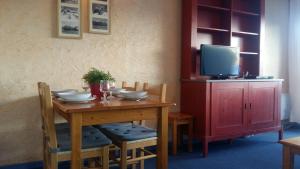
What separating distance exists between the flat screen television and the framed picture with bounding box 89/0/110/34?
125 centimetres

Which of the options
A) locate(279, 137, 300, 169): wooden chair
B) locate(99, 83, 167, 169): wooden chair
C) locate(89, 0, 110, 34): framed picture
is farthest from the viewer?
locate(89, 0, 110, 34): framed picture

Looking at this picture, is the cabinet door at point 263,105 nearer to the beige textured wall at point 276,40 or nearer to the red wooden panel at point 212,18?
the beige textured wall at point 276,40

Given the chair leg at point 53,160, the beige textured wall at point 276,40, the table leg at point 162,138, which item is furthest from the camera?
the beige textured wall at point 276,40

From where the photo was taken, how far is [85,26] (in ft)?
10.6

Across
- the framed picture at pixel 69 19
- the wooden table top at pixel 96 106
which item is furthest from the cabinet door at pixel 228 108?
the framed picture at pixel 69 19

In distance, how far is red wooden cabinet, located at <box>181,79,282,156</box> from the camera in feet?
11.3

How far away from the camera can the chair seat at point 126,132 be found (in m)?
2.44

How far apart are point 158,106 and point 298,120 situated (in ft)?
12.6

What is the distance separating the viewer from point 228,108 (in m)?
3.61

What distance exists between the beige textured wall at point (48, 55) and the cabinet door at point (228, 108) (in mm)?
802

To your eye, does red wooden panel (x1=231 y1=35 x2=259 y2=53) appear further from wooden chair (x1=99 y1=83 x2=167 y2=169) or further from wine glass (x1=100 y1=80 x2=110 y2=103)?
wine glass (x1=100 y1=80 x2=110 y2=103)

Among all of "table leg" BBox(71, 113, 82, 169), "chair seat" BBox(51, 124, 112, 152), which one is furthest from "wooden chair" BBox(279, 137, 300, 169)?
"table leg" BBox(71, 113, 82, 169)

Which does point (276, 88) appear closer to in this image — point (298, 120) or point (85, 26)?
point (298, 120)

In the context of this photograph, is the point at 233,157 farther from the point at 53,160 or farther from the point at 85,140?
the point at 53,160
